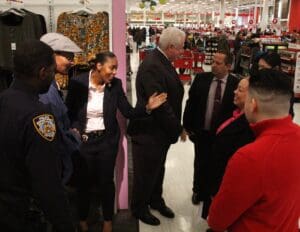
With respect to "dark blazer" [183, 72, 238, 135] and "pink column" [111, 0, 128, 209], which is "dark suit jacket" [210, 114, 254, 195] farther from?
"pink column" [111, 0, 128, 209]

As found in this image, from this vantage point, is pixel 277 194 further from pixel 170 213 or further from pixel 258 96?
pixel 170 213

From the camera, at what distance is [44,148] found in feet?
4.84

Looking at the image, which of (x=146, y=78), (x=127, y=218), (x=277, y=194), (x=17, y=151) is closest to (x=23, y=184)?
(x=17, y=151)

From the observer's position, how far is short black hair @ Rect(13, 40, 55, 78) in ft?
4.93

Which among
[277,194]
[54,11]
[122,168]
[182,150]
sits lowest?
[182,150]

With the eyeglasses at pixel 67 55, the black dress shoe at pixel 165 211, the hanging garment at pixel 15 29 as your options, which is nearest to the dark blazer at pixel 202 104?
the black dress shoe at pixel 165 211

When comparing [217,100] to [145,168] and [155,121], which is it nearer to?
[155,121]

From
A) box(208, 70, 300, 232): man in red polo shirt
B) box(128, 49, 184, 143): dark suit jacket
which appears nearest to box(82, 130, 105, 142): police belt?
box(128, 49, 184, 143): dark suit jacket

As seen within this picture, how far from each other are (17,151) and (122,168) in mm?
1893

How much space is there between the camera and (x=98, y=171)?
2781 millimetres

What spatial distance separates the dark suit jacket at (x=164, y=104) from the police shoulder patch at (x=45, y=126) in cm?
132

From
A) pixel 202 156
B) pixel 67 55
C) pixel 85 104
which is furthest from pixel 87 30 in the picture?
pixel 202 156

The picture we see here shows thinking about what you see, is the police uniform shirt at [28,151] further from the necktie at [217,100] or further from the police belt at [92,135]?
the necktie at [217,100]

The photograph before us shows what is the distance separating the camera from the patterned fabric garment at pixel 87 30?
3.24 meters
